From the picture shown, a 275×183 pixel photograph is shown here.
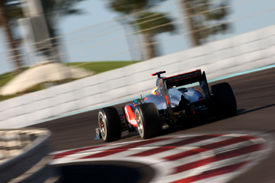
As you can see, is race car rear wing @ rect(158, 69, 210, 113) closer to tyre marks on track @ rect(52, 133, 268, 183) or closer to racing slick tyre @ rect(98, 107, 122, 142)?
tyre marks on track @ rect(52, 133, 268, 183)

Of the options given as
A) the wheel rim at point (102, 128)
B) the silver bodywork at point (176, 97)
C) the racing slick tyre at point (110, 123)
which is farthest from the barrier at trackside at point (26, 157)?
the silver bodywork at point (176, 97)

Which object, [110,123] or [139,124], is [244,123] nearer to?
[139,124]

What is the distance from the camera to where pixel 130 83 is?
1522 centimetres

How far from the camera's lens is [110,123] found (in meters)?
8.20

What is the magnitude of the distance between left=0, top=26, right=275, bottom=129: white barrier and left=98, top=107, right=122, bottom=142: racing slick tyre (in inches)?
265

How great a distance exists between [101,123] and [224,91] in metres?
2.32

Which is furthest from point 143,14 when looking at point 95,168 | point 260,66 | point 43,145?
point 43,145

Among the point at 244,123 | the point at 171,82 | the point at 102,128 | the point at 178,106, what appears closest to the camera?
Result: the point at 244,123

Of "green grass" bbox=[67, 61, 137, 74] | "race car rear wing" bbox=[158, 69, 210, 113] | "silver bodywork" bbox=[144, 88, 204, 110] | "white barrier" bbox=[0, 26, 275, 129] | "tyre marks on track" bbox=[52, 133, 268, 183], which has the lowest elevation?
"tyre marks on track" bbox=[52, 133, 268, 183]

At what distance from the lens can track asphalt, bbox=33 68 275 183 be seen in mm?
4645

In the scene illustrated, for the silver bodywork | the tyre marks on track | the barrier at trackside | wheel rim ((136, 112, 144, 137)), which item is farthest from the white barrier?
the barrier at trackside

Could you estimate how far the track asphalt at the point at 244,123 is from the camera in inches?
183

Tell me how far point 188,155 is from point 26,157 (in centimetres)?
230

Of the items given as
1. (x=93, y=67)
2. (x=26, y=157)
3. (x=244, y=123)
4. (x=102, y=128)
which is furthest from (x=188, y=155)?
(x=93, y=67)
